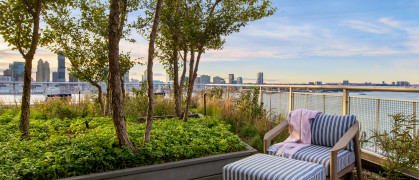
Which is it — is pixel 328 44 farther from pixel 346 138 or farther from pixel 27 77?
pixel 27 77

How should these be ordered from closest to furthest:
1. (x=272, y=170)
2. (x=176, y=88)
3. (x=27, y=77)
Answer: (x=272, y=170), (x=27, y=77), (x=176, y=88)

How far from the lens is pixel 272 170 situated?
2061 mm

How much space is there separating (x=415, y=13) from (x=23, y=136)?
831 centimetres

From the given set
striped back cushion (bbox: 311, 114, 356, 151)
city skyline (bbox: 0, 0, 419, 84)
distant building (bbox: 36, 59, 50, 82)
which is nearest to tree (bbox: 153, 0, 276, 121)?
city skyline (bbox: 0, 0, 419, 84)

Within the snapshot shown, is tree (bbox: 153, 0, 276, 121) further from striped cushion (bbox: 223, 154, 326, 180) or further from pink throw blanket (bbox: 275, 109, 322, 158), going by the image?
striped cushion (bbox: 223, 154, 326, 180)

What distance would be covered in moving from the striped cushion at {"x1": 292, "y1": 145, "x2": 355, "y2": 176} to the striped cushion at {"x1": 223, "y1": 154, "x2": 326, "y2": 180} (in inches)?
10.5

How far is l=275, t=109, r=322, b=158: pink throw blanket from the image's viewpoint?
2.94 meters

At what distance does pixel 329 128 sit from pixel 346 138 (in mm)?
437

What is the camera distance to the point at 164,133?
354 cm

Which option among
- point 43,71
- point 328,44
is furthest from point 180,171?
point 43,71

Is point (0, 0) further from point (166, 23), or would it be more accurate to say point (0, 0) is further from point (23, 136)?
point (166, 23)

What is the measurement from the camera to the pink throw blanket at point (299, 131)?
294 centimetres

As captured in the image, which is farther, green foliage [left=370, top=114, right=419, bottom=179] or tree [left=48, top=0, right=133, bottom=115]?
tree [left=48, top=0, right=133, bottom=115]

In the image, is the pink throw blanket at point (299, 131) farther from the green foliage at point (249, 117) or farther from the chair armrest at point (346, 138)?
the green foliage at point (249, 117)
